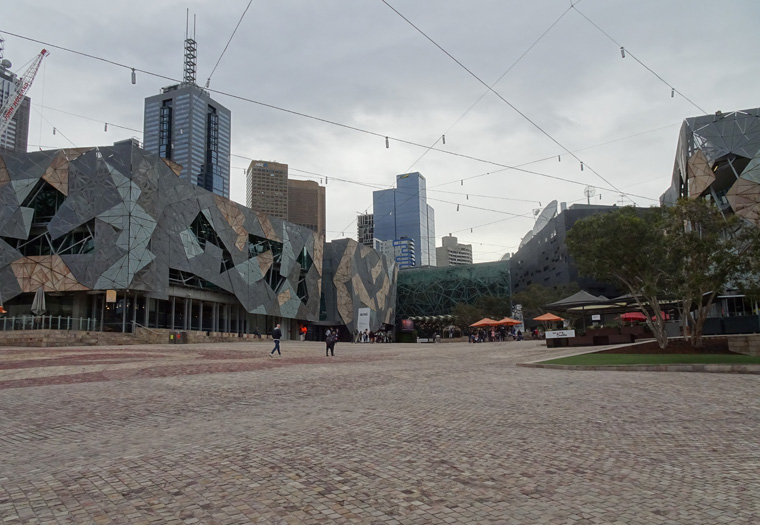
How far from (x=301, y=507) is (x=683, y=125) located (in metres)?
58.1

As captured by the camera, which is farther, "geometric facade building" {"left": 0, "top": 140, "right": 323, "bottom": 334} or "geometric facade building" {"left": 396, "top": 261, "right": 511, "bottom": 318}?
"geometric facade building" {"left": 396, "top": 261, "right": 511, "bottom": 318}

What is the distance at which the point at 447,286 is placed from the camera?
318 ft

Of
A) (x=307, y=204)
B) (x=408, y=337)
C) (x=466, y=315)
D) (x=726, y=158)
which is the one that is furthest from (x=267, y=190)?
(x=726, y=158)

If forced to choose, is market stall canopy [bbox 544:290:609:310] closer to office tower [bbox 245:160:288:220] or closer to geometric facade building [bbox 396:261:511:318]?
geometric facade building [bbox 396:261:511:318]

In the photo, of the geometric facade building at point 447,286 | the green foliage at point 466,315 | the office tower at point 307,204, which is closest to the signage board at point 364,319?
the green foliage at point 466,315

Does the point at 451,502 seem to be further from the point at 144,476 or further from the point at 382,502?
the point at 144,476

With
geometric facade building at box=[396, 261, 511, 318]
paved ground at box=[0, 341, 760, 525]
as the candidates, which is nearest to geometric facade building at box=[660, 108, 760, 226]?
paved ground at box=[0, 341, 760, 525]

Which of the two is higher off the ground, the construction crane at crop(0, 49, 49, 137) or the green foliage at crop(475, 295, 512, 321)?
the construction crane at crop(0, 49, 49, 137)

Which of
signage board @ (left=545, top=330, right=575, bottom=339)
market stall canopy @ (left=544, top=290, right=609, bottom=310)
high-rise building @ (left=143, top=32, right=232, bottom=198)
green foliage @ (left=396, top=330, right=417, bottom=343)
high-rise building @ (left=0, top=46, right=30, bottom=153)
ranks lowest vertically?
green foliage @ (left=396, top=330, right=417, bottom=343)

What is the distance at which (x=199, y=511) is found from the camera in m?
4.12

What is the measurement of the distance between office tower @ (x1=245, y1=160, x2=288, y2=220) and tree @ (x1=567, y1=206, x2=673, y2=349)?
9895 cm

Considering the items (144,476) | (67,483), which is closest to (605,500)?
(144,476)

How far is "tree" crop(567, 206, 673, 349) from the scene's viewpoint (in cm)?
2248

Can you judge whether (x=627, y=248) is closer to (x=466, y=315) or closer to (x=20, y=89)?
(x=466, y=315)
